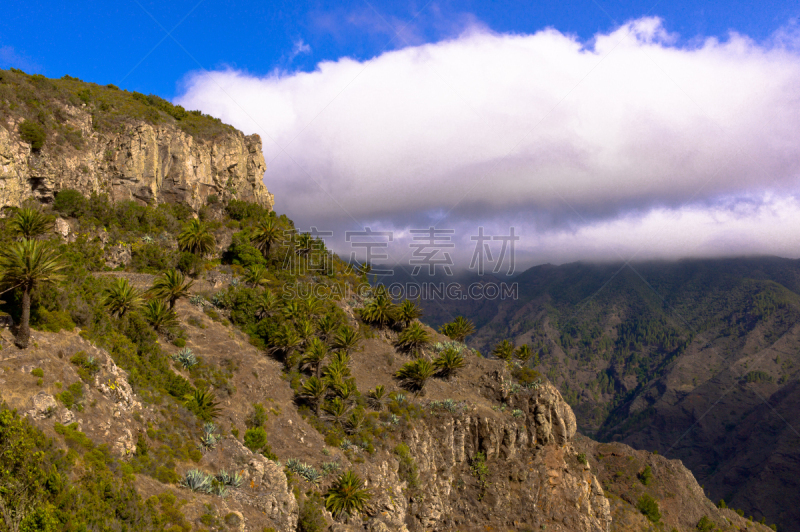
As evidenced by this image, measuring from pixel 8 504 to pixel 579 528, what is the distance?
44.0 metres

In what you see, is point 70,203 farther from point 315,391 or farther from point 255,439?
point 255,439

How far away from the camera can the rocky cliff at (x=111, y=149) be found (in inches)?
1442

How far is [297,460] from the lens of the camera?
27.6 meters

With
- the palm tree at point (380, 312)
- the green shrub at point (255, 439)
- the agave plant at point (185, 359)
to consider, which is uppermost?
the palm tree at point (380, 312)

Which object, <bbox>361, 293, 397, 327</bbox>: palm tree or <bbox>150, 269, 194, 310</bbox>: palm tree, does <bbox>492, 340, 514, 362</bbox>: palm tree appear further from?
<bbox>150, 269, 194, 310</bbox>: palm tree

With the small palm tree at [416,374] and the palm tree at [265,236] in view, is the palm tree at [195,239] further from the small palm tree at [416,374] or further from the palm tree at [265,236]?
the small palm tree at [416,374]

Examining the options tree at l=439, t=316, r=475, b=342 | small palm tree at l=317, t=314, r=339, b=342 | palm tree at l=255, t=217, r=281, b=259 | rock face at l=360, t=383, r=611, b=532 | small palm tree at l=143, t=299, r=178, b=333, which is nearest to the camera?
small palm tree at l=143, t=299, r=178, b=333

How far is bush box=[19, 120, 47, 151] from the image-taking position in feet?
119

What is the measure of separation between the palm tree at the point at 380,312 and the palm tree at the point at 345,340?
489cm

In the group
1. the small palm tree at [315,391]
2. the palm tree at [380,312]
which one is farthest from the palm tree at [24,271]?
the palm tree at [380,312]

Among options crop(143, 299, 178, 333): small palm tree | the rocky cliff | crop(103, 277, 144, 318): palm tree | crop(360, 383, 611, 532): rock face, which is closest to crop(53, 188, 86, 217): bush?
the rocky cliff

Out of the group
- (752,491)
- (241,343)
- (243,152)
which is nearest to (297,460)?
(241,343)

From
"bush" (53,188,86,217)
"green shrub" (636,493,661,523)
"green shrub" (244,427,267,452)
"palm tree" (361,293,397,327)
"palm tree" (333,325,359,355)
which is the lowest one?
"green shrub" (636,493,661,523)

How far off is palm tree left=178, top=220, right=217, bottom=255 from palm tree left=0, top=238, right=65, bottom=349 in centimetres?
2444
